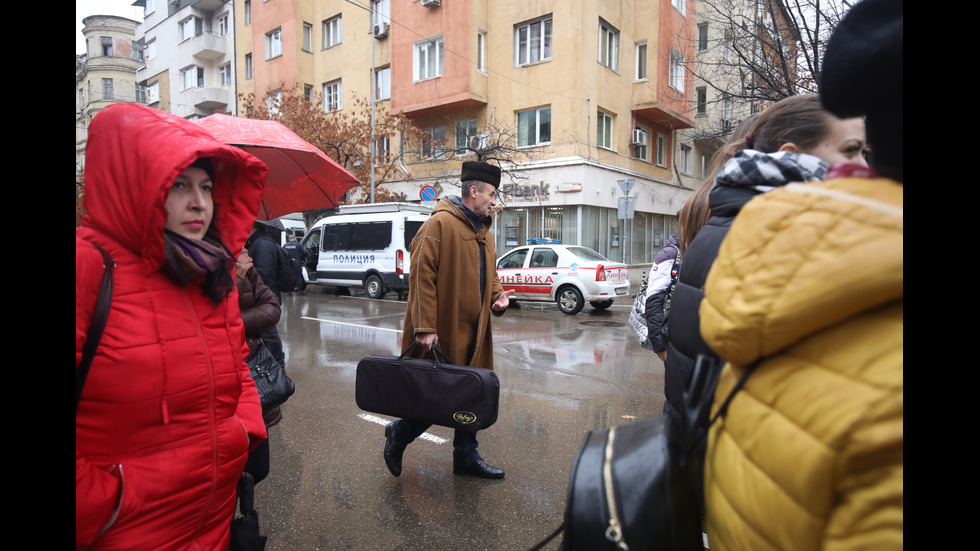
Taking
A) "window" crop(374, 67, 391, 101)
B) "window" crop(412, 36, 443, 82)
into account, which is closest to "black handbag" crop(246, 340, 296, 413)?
"window" crop(412, 36, 443, 82)

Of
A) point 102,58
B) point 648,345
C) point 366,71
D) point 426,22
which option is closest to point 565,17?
point 426,22

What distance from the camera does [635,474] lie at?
104 centimetres

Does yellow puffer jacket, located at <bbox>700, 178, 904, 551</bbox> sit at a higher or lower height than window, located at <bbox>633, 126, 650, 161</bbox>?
lower

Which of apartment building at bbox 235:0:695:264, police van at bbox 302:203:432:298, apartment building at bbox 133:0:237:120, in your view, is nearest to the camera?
police van at bbox 302:203:432:298

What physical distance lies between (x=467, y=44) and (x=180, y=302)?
19.5m

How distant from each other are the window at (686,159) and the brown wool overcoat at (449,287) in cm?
2289

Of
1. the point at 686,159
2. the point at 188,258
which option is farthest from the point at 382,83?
the point at 188,258

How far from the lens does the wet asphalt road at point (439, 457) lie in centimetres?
299

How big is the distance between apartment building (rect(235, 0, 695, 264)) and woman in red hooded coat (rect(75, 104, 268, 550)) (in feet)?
53.5

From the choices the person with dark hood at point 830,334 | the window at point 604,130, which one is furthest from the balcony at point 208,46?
the person with dark hood at point 830,334

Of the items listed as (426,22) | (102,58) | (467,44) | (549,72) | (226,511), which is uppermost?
(102,58)

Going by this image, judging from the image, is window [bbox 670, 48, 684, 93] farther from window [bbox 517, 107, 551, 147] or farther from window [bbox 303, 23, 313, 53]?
window [bbox 303, 23, 313, 53]

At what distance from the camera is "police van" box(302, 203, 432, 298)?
14539 mm
